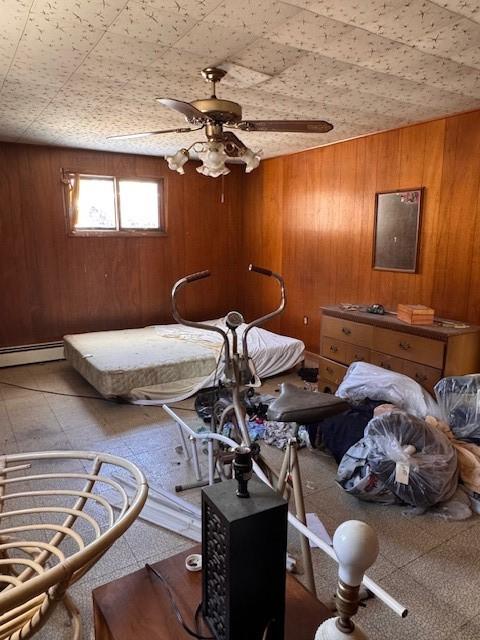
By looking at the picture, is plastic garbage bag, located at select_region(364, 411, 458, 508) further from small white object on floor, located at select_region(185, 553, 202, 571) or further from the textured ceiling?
the textured ceiling

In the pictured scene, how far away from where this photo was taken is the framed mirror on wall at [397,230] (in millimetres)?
3783

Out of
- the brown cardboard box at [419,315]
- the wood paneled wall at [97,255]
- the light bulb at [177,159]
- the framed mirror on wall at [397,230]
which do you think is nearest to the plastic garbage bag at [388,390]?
the brown cardboard box at [419,315]

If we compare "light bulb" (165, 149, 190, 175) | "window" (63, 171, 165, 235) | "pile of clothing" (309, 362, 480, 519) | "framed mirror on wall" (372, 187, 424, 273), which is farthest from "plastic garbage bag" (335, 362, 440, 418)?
"window" (63, 171, 165, 235)

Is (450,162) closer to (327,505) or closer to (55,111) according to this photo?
(327,505)

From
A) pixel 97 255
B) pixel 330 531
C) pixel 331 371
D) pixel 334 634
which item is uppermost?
pixel 97 255

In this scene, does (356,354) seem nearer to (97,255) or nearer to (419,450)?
(419,450)

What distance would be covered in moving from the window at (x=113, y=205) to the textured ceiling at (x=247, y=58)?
134 cm

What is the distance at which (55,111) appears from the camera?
3.45m

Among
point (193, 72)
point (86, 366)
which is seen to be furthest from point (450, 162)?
point (86, 366)

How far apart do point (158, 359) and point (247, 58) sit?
8.17ft

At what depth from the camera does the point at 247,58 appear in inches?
93.6

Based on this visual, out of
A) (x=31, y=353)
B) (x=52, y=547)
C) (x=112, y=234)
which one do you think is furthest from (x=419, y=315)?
(x=31, y=353)

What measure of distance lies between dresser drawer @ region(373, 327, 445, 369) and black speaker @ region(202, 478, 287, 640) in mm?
2493

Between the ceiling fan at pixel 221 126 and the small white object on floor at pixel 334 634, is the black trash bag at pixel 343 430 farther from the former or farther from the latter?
the small white object on floor at pixel 334 634
